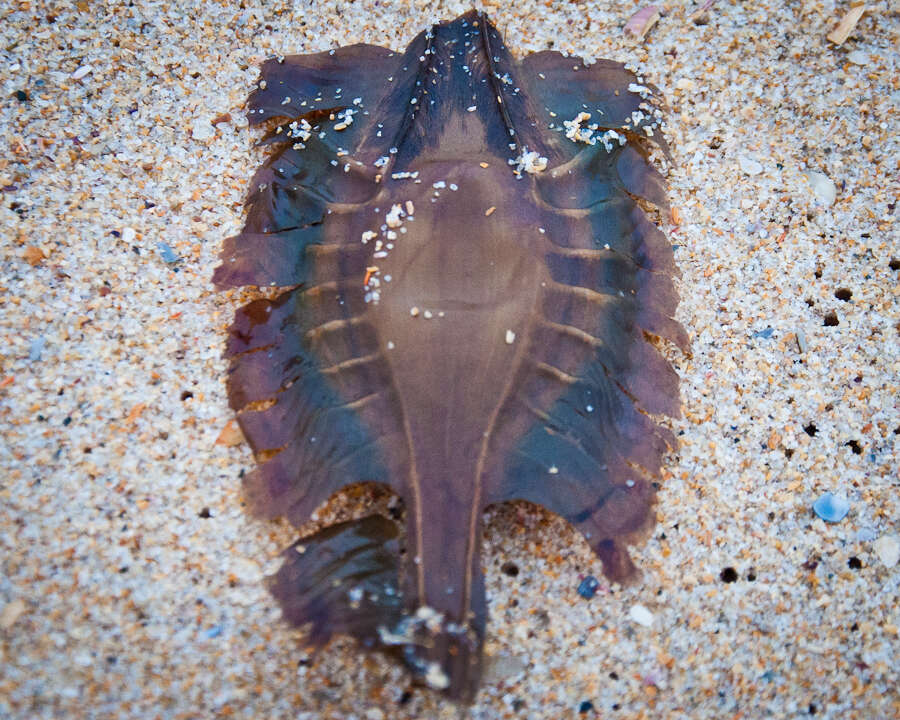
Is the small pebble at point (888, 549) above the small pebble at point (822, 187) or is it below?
below

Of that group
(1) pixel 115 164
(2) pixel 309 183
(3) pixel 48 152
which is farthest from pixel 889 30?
(3) pixel 48 152

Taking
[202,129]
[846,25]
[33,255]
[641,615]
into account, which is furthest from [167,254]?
[846,25]

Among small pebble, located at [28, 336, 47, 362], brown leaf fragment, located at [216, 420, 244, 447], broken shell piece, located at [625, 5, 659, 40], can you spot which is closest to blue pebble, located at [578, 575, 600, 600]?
brown leaf fragment, located at [216, 420, 244, 447]

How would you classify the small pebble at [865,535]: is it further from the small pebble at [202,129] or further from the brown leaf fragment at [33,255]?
the brown leaf fragment at [33,255]

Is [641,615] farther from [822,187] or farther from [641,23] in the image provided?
[641,23]

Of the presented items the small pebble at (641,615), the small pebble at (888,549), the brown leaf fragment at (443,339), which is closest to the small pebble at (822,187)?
the brown leaf fragment at (443,339)

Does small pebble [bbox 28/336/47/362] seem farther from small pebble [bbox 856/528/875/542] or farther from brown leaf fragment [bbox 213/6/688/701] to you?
small pebble [bbox 856/528/875/542]

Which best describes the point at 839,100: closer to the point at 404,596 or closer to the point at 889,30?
the point at 889,30
